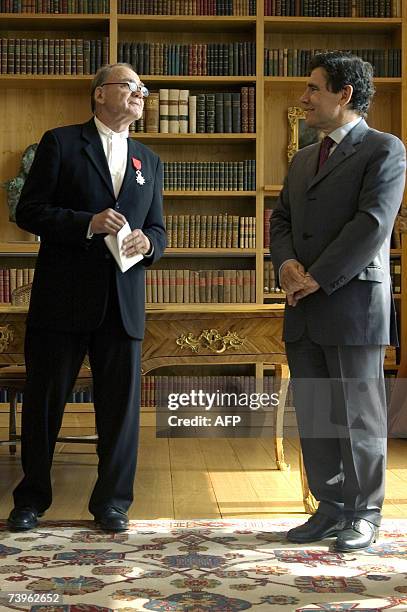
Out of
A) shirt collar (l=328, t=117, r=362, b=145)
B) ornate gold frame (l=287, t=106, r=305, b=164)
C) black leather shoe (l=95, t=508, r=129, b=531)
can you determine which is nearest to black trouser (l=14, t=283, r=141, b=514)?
black leather shoe (l=95, t=508, r=129, b=531)

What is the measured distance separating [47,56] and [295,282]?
11.3ft

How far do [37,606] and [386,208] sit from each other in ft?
4.86

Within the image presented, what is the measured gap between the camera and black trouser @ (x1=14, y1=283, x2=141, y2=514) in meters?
3.08

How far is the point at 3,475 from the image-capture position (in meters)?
4.11

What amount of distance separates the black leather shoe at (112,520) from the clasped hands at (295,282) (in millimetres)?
878

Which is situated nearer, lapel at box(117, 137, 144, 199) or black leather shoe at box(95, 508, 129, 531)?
black leather shoe at box(95, 508, 129, 531)

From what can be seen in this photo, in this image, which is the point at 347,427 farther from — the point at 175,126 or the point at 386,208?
the point at 175,126

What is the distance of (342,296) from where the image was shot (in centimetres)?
285

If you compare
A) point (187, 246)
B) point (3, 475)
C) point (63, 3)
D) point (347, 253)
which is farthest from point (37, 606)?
point (63, 3)

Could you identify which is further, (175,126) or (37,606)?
(175,126)

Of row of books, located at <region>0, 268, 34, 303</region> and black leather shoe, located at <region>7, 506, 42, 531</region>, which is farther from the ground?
row of books, located at <region>0, 268, 34, 303</region>

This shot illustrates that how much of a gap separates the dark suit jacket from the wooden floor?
2.45 feet

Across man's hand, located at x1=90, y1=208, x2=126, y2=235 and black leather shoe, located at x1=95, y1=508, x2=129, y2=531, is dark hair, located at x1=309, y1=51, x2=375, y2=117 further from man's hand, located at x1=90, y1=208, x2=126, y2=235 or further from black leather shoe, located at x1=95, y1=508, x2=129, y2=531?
black leather shoe, located at x1=95, y1=508, x2=129, y2=531

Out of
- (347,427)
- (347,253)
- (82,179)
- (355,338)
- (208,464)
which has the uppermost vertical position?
(82,179)
